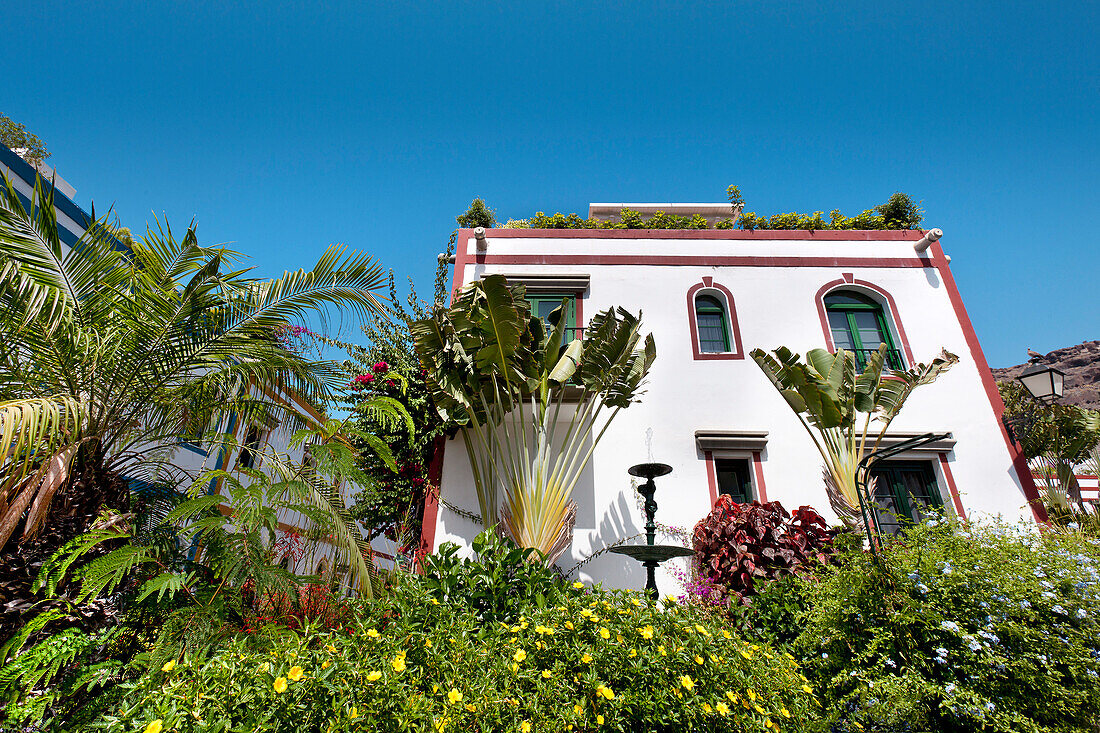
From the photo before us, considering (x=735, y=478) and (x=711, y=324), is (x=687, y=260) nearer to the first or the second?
(x=711, y=324)

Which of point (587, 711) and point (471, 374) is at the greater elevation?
point (471, 374)

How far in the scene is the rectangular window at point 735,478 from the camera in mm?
8188

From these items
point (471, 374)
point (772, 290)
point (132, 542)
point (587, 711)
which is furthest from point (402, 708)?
point (772, 290)

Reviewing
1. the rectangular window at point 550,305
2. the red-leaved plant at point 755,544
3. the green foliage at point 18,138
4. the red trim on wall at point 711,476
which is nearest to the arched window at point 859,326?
the red trim on wall at point 711,476

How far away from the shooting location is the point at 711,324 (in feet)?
31.6

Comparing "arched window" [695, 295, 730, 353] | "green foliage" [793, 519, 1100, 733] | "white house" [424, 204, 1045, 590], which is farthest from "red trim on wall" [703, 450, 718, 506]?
"green foliage" [793, 519, 1100, 733]

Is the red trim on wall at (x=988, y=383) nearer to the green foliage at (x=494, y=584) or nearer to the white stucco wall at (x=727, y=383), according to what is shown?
the white stucco wall at (x=727, y=383)

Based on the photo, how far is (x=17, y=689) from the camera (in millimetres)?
3428

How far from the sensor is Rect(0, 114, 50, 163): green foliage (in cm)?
1755

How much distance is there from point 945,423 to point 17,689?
1112 centimetres

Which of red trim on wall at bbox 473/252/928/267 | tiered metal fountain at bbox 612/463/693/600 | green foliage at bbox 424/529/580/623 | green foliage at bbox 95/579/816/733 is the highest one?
red trim on wall at bbox 473/252/928/267

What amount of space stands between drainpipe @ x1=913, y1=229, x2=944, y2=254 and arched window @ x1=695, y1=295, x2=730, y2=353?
387 cm

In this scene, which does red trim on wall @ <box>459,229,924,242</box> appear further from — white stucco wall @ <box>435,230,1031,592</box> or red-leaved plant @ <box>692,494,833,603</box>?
red-leaved plant @ <box>692,494,833,603</box>

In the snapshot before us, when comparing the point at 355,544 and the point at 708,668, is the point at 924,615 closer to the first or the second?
the point at 708,668
